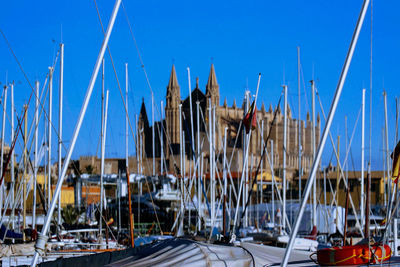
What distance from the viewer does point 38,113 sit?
2300 centimetres

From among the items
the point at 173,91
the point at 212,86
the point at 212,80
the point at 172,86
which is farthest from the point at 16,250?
the point at 172,86

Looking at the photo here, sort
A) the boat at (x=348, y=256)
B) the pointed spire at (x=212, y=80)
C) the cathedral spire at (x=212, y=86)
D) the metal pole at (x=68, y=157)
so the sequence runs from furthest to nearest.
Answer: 1. the pointed spire at (x=212, y=80)
2. the cathedral spire at (x=212, y=86)
3. the boat at (x=348, y=256)
4. the metal pole at (x=68, y=157)

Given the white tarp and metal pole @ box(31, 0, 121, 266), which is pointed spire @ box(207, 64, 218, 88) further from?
metal pole @ box(31, 0, 121, 266)

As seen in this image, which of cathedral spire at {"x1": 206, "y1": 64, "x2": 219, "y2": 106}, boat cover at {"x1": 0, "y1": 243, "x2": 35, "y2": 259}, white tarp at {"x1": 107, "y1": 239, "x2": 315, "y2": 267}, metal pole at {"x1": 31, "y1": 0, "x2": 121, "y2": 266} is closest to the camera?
metal pole at {"x1": 31, "y1": 0, "x2": 121, "y2": 266}

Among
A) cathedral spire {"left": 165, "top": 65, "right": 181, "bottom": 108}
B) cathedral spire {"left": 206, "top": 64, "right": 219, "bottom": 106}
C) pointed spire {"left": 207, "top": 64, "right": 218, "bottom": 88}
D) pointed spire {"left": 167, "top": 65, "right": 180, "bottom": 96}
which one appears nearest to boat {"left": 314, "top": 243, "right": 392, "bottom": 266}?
cathedral spire {"left": 206, "top": 64, "right": 219, "bottom": 106}

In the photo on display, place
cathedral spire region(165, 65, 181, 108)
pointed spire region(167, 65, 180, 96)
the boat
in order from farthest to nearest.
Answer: pointed spire region(167, 65, 180, 96) < cathedral spire region(165, 65, 181, 108) < the boat

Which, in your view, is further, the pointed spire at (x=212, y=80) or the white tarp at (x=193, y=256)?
the pointed spire at (x=212, y=80)

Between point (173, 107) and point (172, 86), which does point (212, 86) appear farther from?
point (173, 107)

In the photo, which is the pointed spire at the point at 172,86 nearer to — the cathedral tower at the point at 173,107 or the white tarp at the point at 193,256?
the cathedral tower at the point at 173,107

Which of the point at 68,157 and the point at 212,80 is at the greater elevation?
the point at 212,80

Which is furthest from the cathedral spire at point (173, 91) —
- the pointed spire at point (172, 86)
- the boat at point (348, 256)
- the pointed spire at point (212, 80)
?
the boat at point (348, 256)

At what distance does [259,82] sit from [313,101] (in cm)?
810

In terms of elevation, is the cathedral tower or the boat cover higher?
the cathedral tower

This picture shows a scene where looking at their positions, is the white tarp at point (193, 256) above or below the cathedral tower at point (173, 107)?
below
